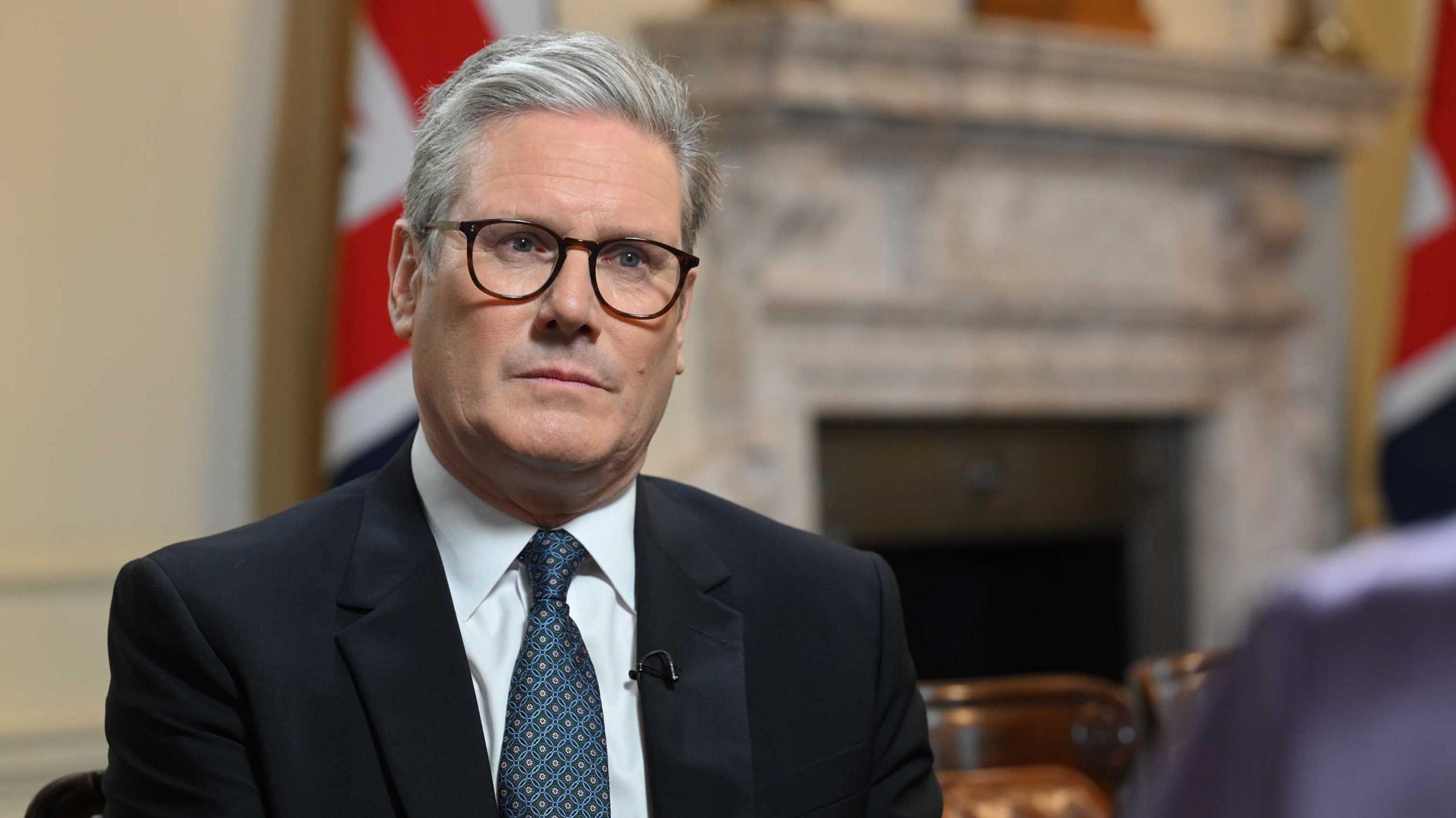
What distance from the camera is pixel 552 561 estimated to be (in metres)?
1.52

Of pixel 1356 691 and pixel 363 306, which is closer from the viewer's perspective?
pixel 1356 691

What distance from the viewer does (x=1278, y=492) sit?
192 inches

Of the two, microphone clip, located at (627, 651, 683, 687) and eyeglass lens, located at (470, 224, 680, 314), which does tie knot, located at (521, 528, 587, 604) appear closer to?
microphone clip, located at (627, 651, 683, 687)

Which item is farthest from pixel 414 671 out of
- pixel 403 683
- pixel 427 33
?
pixel 427 33

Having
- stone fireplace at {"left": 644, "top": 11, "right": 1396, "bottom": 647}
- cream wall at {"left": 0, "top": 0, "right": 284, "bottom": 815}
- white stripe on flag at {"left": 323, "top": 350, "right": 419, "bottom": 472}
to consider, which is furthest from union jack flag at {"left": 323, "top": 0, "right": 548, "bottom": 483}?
stone fireplace at {"left": 644, "top": 11, "right": 1396, "bottom": 647}

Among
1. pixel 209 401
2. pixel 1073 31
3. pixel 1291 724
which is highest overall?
pixel 1073 31

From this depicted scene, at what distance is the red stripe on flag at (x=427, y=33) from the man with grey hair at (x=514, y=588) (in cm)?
170

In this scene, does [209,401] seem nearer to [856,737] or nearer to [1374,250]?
[856,737]

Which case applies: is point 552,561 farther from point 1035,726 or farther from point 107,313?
point 107,313

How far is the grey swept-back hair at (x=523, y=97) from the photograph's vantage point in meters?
1.50

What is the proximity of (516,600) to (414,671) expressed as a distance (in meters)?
0.13

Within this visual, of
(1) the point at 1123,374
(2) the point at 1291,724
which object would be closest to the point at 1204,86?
(1) the point at 1123,374

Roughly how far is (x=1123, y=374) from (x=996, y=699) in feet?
8.72

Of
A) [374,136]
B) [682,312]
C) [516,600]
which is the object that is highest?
[374,136]
